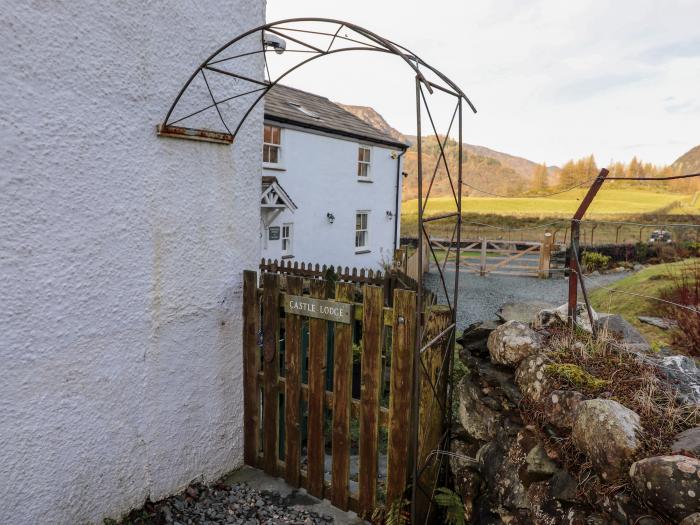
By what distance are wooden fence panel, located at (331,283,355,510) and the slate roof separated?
1029 centimetres

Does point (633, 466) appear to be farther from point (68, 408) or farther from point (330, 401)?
point (68, 408)

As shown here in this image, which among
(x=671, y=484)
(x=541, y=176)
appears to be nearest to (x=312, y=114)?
(x=671, y=484)

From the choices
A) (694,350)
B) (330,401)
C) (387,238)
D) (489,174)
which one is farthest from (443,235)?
(489,174)

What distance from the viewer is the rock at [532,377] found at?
314cm

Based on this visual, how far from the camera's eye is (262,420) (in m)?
4.60

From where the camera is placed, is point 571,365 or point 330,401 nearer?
point 571,365

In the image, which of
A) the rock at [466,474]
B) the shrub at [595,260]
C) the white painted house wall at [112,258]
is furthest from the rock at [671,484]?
the shrub at [595,260]

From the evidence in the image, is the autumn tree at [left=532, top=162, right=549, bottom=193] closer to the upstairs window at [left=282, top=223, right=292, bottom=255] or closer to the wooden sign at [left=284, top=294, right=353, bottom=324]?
the upstairs window at [left=282, top=223, right=292, bottom=255]

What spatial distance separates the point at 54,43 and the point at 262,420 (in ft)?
11.4

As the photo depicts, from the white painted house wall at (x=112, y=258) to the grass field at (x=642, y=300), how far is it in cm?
642

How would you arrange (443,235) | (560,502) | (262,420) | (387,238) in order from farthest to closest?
(443,235), (387,238), (262,420), (560,502)

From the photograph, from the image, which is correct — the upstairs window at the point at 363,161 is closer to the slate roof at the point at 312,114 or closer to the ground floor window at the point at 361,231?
the slate roof at the point at 312,114

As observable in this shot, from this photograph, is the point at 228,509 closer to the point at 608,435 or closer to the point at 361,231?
the point at 608,435

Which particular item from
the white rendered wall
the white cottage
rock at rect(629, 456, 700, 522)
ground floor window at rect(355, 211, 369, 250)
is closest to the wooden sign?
rock at rect(629, 456, 700, 522)
